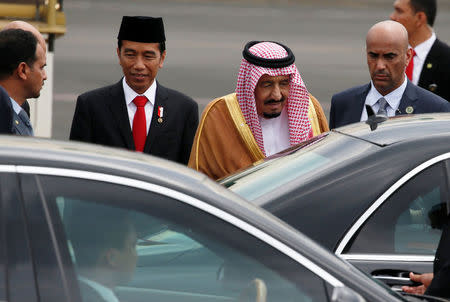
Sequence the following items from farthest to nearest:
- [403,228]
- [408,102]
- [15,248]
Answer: [408,102]
[403,228]
[15,248]

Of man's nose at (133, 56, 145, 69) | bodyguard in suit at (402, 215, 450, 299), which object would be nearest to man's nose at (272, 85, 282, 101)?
man's nose at (133, 56, 145, 69)

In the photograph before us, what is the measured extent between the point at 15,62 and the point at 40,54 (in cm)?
14

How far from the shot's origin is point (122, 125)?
5.89 m

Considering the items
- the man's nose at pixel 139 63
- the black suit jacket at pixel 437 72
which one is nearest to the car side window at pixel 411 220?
the man's nose at pixel 139 63

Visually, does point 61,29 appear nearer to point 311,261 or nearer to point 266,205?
point 266,205

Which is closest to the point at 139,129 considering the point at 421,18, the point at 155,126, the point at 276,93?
the point at 155,126

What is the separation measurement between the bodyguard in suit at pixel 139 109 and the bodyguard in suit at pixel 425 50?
2273mm

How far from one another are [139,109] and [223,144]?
2.75ft

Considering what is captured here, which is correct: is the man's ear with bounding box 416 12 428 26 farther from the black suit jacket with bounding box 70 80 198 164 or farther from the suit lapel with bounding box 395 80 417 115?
the black suit jacket with bounding box 70 80 198 164

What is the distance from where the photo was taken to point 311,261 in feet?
9.25

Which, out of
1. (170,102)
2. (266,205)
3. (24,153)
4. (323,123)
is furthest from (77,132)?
(24,153)

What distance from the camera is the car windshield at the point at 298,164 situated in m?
4.07

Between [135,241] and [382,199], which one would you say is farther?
[382,199]

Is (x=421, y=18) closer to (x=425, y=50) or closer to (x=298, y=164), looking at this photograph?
(x=425, y=50)
